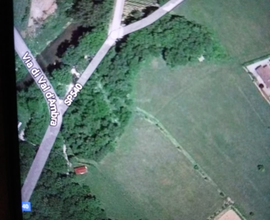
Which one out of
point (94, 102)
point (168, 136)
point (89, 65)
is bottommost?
point (168, 136)

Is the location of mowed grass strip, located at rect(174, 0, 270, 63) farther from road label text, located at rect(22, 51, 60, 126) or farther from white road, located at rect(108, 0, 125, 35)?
road label text, located at rect(22, 51, 60, 126)

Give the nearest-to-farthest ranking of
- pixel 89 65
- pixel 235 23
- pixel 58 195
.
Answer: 1. pixel 235 23
2. pixel 89 65
3. pixel 58 195

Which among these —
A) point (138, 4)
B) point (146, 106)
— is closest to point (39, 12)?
point (138, 4)

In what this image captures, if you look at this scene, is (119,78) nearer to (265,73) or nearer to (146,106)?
(146,106)

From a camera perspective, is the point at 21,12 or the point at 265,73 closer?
the point at 265,73

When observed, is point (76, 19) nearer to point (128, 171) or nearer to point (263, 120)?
point (128, 171)

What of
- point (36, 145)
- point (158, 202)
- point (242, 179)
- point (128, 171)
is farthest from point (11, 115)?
point (242, 179)

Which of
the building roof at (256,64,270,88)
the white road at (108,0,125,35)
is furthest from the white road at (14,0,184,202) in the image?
the building roof at (256,64,270,88)

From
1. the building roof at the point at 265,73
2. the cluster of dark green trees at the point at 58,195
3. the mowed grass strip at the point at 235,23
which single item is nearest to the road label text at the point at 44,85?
the cluster of dark green trees at the point at 58,195
